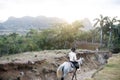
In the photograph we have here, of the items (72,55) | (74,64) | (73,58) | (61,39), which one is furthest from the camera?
(61,39)

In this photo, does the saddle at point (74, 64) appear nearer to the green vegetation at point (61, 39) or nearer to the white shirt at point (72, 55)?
the white shirt at point (72, 55)

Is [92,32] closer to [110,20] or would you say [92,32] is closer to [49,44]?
[110,20]

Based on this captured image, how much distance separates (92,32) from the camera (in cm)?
6388

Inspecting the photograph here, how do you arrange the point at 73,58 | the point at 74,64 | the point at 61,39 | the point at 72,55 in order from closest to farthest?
the point at 72,55
the point at 73,58
the point at 74,64
the point at 61,39

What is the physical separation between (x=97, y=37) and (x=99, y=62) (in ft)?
106

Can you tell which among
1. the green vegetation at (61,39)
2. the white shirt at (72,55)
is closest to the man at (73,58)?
the white shirt at (72,55)

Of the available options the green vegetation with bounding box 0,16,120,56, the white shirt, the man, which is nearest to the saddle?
the man

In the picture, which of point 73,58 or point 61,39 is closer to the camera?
point 73,58

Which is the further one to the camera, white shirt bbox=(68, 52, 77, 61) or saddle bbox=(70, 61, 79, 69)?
saddle bbox=(70, 61, 79, 69)

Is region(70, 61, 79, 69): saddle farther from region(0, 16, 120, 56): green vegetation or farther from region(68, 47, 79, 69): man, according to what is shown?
region(0, 16, 120, 56): green vegetation

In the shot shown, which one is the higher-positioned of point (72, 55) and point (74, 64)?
point (72, 55)

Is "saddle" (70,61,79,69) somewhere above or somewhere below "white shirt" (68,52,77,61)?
below

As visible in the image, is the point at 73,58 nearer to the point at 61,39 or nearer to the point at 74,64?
the point at 74,64

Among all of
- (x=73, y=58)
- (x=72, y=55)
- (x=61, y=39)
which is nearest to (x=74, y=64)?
(x=73, y=58)
